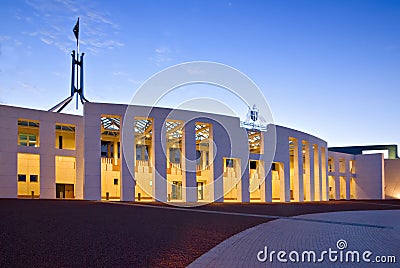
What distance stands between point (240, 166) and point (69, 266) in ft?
92.2

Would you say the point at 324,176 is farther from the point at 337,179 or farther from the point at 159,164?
the point at 159,164

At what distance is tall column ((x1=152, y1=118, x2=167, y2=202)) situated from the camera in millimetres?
29969

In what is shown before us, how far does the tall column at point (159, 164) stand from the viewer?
2997 centimetres

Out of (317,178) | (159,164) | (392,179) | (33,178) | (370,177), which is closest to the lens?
(159,164)

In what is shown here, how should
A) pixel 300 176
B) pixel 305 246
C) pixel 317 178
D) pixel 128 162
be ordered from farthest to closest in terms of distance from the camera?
pixel 317 178 < pixel 300 176 < pixel 128 162 < pixel 305 246

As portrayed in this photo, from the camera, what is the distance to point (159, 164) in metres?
30.3

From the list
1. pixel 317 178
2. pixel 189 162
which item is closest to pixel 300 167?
pixel 317 178

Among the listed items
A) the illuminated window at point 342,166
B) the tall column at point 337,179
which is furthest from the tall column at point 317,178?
the illuminated window at point 342,166

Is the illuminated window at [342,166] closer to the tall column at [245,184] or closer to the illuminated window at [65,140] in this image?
the tall column at [245,184]

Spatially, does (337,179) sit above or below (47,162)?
below

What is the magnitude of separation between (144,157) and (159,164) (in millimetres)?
13790

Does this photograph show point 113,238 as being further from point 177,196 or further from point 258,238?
point 177,196

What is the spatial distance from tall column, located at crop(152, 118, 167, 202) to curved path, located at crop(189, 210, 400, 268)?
16.1 metres

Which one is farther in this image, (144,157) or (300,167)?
(144,157)
